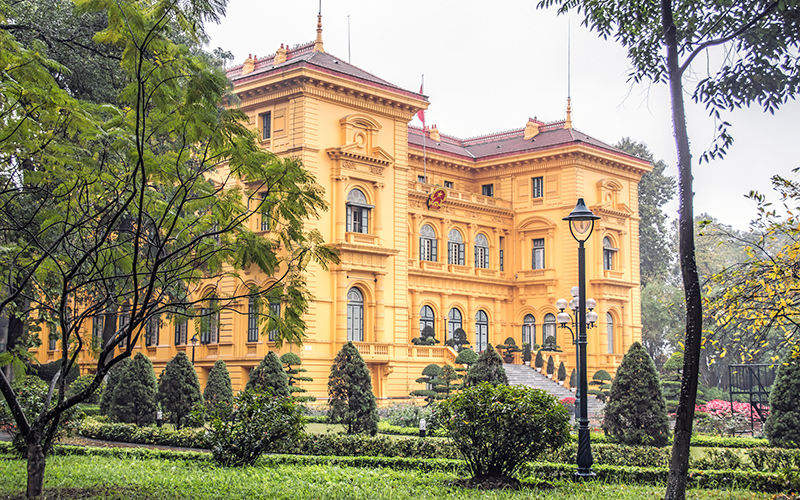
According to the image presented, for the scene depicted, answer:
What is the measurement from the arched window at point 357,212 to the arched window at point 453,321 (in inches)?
350

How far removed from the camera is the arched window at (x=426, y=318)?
3928cm

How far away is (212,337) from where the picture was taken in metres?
33.8

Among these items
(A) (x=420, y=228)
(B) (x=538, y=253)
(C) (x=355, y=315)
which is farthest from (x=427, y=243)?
(C) (x=355, y=315)

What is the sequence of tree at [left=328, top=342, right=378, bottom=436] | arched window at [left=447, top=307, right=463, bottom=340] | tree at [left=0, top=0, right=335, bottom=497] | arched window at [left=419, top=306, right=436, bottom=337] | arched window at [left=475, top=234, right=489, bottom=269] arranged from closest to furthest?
1. tree at [left=0, top=0, right=335, bottom=497]
2. tree at [left=328, top=342, right=378, bottom=436]
3. arched window at [left=419, top=306, right=436, bottom=337]
4. arched window at [left=447, top=307, right=463, bottom=340]
5. arched window at [left=475, top=234, right=489, bottom=269]

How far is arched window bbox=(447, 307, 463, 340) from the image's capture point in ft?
133

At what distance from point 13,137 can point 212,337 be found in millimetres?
24382

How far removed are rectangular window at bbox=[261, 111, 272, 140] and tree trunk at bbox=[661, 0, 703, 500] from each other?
24025 mm

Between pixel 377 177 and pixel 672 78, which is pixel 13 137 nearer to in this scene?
pixel 672 78

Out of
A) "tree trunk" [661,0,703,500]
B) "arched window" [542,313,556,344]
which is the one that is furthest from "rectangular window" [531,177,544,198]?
"tree trunk" [661,0,703,500]

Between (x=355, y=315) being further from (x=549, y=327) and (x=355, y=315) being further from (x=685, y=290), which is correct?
(x=685, y=290)

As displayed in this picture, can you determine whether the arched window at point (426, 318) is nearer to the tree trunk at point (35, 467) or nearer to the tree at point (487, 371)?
the tree at point (487, 371)

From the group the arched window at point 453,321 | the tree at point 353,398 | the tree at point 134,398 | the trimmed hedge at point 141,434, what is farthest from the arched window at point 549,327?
the trimmed hedge at point 141,434

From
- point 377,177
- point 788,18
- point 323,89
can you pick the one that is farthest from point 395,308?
point 788,18

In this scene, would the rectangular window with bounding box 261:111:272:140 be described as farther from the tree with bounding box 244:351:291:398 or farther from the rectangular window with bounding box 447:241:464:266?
the tree with bounding box 244:351:291:398
